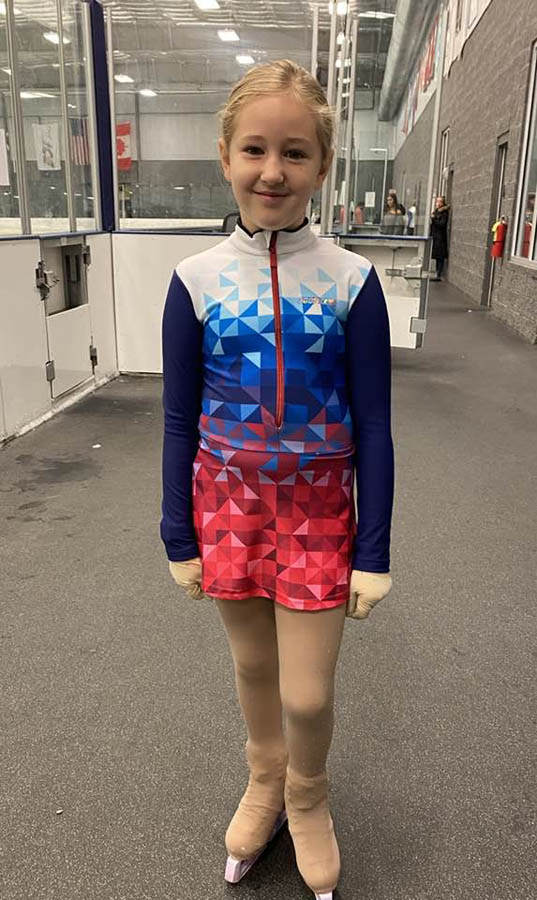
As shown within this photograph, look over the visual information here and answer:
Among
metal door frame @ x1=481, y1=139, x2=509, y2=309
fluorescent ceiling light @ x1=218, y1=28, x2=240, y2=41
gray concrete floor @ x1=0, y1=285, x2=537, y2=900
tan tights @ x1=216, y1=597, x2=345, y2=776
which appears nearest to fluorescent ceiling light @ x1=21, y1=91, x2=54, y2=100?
fluorescent ceiling light @ x1=218, y1=28, x2=240, y2=41

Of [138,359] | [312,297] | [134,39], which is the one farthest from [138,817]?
[134,39]

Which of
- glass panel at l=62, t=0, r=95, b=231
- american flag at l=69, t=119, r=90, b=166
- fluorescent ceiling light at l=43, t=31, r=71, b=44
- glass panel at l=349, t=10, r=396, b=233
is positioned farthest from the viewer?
glass panel at l=349, t=10, r=396, b=233

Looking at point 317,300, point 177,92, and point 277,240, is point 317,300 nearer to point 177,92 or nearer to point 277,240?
point 277,240

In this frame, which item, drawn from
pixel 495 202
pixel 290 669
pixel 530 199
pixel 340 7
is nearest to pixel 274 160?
pixel 290 669

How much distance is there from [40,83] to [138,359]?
2.01m

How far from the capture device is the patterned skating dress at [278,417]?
3.84 feet

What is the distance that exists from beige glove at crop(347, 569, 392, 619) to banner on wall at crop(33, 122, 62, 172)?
4.39 m

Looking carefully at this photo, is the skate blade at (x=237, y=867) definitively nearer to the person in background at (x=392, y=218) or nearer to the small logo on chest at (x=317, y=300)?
the small logo on chest at (x=317, y=300)

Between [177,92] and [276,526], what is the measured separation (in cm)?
535

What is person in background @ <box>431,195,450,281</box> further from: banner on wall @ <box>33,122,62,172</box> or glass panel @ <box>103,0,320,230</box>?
banner on wall @ <box>33,122,62,172</box>

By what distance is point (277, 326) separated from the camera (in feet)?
3.80

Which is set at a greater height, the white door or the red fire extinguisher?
the red fire extinguisher

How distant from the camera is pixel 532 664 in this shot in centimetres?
217

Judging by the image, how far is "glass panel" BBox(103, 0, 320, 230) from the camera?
17.5 ft
